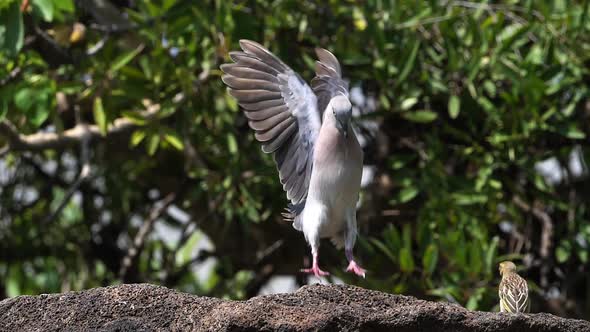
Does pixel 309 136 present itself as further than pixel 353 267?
Yes

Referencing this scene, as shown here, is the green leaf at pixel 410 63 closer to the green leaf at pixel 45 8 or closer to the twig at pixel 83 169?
the twig at pixel 83 169

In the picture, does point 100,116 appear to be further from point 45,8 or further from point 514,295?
point 514,295

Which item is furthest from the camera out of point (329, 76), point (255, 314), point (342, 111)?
point (329, 76)

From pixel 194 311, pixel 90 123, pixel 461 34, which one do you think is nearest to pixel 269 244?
pixel 90 123

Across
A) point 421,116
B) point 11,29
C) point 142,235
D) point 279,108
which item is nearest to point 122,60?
point 11,29

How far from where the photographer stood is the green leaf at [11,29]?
6332mm

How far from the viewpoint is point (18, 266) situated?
8.98 meters

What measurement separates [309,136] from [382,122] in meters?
2.16

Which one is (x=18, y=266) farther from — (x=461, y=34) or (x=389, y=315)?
(x=389, y=315)

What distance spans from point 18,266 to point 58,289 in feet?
1.37

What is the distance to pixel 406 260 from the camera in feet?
23.1

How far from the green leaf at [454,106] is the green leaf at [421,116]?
0.15m

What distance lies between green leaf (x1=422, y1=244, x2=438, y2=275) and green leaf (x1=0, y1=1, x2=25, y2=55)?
2716mm

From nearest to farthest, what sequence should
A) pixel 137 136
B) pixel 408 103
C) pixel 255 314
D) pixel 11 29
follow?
pixel 255 314 → pixel 11 29 → pixel 137 136 → pixel 408 103
